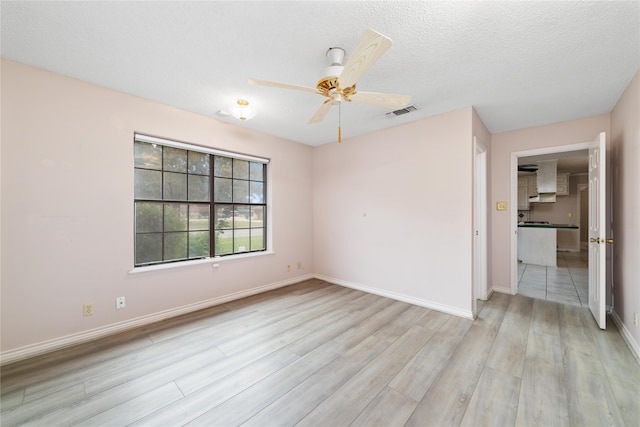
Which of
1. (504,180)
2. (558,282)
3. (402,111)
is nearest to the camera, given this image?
(402,111)

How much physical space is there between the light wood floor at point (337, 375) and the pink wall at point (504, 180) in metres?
1.00

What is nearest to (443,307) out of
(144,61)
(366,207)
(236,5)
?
(366,207)

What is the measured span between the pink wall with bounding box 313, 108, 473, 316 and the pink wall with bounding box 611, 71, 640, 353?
1306 mm

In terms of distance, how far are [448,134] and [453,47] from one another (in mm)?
1462

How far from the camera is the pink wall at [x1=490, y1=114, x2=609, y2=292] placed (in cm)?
365

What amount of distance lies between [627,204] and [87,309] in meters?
5.54

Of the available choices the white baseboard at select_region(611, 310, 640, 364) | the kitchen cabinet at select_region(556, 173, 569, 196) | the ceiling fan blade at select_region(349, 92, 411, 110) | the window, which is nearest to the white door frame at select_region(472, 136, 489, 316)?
the white baseboard at select_region(611, 310, 640, 364)

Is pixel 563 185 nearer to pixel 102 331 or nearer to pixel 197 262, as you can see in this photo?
pixel 197 262

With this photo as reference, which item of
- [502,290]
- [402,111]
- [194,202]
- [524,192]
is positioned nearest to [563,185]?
[524,192]

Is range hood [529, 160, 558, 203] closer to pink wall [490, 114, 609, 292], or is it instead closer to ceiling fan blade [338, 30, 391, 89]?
pink wall [490, 114, 609, 292]

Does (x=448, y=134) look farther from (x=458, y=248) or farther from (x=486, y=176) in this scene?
(x=458, y=248)

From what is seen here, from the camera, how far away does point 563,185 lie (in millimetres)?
7516

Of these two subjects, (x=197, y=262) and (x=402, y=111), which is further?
(x=197, y=262)

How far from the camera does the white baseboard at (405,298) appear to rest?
3113mm
